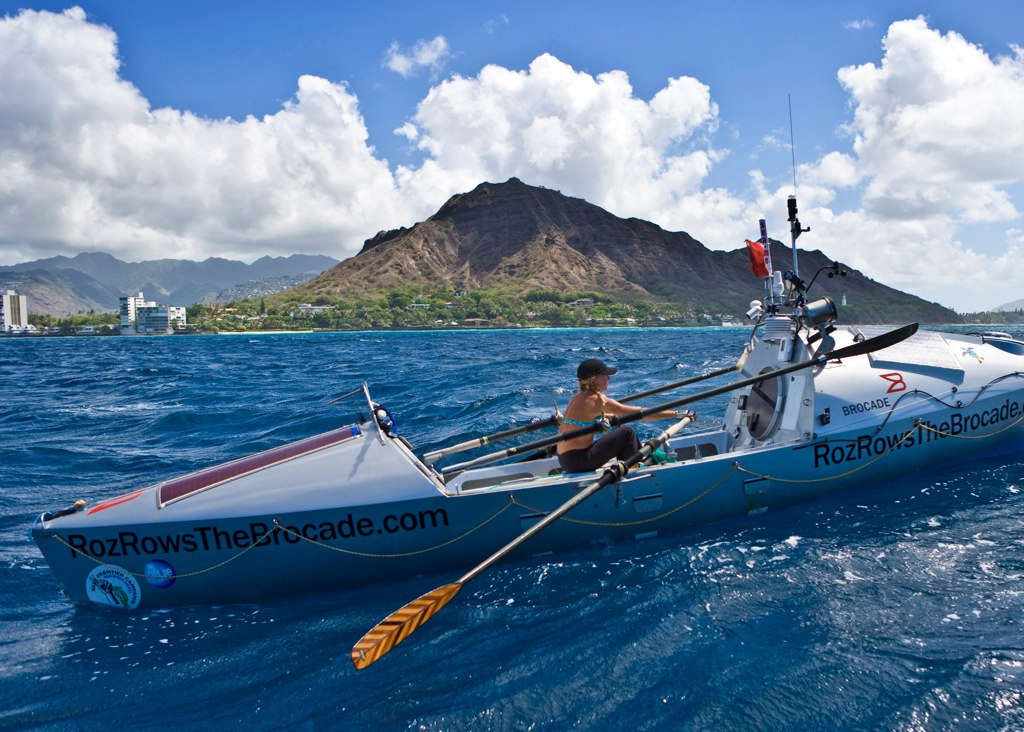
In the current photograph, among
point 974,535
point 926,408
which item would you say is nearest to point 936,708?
point 974,535

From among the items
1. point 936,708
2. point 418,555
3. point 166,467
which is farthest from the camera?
point 166,467

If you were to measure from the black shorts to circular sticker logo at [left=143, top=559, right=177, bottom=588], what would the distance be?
4.12 metres

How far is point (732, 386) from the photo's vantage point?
778cm

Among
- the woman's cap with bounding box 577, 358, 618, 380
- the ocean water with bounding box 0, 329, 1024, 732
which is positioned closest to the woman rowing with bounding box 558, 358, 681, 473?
the woman's cap with bounding box 577, 358, 618, 380

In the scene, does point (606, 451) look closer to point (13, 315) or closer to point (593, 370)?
point (593, 370)

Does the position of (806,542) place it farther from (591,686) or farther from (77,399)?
(77,399)

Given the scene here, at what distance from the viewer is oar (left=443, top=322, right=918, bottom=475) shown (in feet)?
22.7

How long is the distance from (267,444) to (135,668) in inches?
328

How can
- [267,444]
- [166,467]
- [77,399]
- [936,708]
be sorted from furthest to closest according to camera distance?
[77,399], [267,444], [166,467], [936,708]

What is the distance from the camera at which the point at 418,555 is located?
6199 millimetres

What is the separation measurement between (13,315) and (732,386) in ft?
757

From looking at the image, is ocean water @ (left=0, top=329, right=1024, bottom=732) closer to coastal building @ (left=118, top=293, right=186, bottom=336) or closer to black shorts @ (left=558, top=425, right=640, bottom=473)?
black shorts @ (left=558, top=425, right=640, bottom=473)

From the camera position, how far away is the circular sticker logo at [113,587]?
227 inches

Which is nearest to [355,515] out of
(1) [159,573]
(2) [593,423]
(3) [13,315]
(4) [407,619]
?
(4) [407,619]
